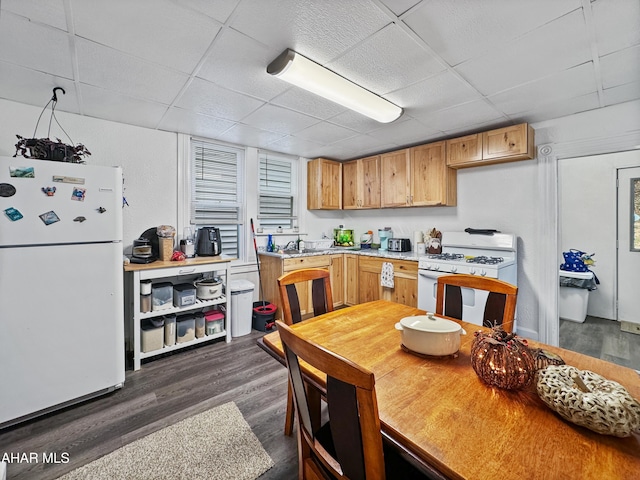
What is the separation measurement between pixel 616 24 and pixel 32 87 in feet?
12.7

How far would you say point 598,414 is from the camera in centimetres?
70

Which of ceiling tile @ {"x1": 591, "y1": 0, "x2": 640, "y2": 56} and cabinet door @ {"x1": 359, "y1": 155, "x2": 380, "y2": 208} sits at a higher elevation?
ceiling tile @ {"x1": 591, "y1": 0, "x2": 640, "y2": 56}

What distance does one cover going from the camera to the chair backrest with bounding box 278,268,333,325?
1.66 metres

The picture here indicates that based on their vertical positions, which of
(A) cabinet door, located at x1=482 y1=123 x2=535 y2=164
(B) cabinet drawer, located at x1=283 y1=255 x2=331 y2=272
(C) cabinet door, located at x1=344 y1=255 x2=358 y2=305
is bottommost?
(C) cabinet door, located at x1=344 y1=255 x2=358 y2=305

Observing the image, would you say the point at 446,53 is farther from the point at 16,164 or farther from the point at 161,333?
the point at 161,333

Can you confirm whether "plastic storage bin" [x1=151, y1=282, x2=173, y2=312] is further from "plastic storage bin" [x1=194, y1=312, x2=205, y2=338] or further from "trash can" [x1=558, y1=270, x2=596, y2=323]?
"trash can" [x1=558, y1=270, x2=596, y2=323]

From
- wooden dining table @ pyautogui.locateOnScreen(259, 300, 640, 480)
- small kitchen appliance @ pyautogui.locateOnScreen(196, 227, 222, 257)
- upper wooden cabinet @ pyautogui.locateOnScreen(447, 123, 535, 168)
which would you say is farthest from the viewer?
small kitchen appliance @ pyautogui.locateOnScreen(196, 227, 222, 257)

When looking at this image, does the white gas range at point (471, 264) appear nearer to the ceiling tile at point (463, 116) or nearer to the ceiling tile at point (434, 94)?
the ceiling tile at point (463, 116)

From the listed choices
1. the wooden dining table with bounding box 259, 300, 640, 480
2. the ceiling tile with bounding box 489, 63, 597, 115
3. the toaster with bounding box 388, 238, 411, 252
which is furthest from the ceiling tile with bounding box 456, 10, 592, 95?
the toaster with bounding box 388, 238, 411, 252

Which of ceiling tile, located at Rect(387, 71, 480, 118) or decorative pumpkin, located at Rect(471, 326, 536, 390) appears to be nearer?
decorative pumpkin, located at Rect(471, 326, 536, 390)

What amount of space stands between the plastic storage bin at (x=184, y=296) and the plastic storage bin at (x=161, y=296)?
8cm

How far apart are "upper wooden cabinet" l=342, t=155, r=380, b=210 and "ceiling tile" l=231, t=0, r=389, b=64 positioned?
252 cm

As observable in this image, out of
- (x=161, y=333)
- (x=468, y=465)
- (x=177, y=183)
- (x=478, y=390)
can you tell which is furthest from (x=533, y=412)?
(x=177, y=183)

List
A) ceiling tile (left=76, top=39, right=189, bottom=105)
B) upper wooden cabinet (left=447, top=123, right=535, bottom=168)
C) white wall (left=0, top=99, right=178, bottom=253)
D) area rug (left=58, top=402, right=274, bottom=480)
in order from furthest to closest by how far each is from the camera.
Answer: upper wooden cabinet (left=447, top=123, right=535, bottom=168)
white wall (left=0, top=99, right=178, bottom=253)
ceiling tile (left=76, top=39, right=189, bottom=105)
area rug (left=58, top=402, right=274, bottom=480)
